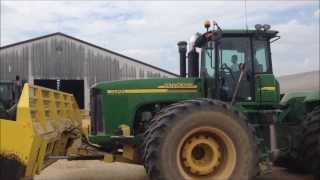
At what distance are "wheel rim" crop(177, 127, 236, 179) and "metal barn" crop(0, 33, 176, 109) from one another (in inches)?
996

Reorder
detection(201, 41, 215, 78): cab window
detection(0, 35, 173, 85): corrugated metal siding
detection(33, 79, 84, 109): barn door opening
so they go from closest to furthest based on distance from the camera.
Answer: detection(201, 41, 215, 78): cab window → detection(0, 35, 173, 85): corrugated metal siding → detection(33, 79, 84, 109): barn door opening

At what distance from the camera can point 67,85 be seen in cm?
3509

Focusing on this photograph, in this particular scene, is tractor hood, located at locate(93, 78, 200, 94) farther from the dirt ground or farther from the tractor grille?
the dirt ground

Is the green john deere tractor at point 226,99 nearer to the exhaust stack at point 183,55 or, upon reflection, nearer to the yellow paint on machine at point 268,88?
the yellow paint on machine at point 268,88

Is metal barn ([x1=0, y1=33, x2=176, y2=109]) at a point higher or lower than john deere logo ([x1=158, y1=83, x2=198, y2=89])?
higher

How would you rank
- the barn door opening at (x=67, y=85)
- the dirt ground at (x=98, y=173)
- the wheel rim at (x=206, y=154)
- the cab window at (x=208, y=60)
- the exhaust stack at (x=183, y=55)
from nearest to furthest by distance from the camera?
the wheel rim at (x=206, y=154) → the cab window at (x=208, y=60) → the exhaust stack at (x=183, y=55) → the dirt ground at (x=98, y=173) → the barn door opening at (x=67, y=85)

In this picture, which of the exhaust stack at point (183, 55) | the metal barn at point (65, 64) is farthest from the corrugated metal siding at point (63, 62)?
the exhaust stack at point (183, 55)

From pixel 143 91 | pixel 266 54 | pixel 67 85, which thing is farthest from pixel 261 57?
pixel 67 85

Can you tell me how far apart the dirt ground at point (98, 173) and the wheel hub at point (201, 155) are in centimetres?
250

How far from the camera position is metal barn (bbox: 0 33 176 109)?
33188 millimetres

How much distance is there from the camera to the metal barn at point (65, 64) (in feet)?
109

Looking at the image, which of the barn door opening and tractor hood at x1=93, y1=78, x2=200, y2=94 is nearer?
tractor hood at x1=93, y1=78, x2=200, y2=94

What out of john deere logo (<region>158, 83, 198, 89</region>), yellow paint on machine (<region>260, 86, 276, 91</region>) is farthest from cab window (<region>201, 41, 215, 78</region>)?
yellow paint on machine (<region>260, 86, 276, 91</region>)

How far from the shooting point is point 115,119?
938cm
